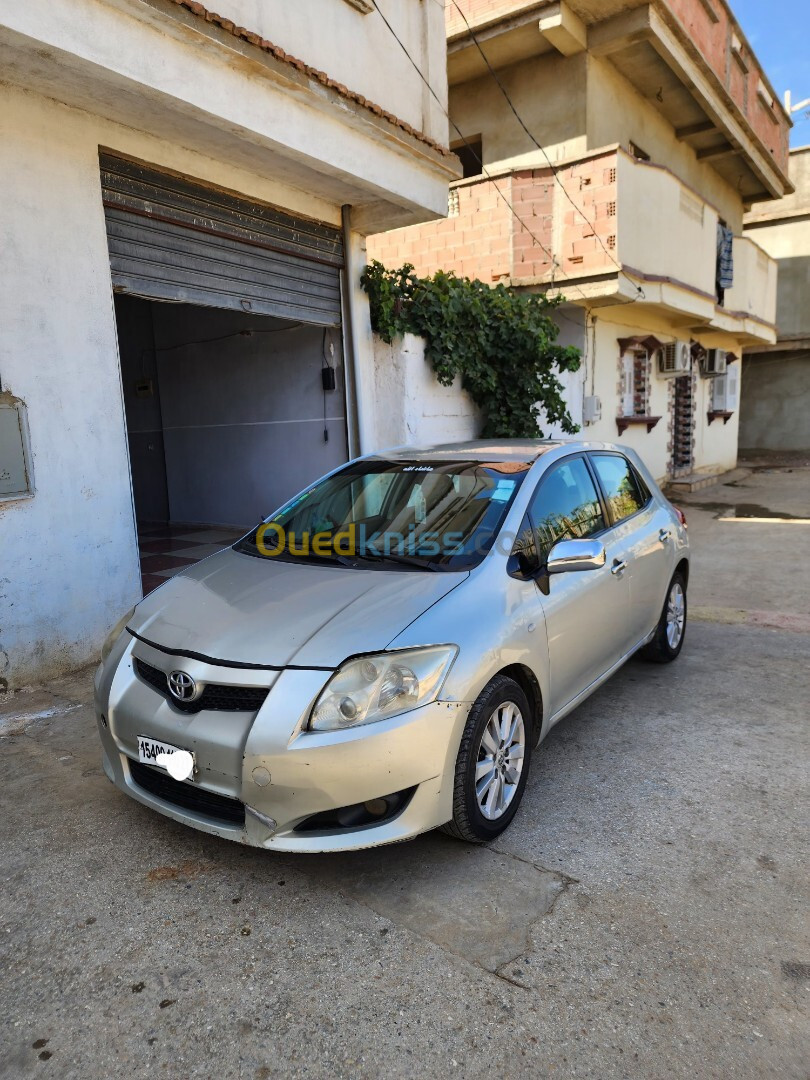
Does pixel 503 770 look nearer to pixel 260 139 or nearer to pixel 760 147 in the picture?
pixel 260 139

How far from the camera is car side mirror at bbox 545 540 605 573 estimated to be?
9.90ft

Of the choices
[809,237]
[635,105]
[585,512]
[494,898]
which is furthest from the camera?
[809,237]

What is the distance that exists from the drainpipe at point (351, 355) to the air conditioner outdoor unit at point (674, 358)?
8.01 meters

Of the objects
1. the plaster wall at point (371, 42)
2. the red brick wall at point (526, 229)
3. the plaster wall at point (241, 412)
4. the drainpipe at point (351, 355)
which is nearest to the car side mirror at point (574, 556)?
the plaster wall at point (371, 42)

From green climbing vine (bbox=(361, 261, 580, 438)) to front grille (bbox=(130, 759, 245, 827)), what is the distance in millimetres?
5639

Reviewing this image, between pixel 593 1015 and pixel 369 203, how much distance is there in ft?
21.9

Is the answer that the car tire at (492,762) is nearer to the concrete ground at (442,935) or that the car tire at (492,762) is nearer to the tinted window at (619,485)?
the concrete ground at (442,935)

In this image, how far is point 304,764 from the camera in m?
2.29

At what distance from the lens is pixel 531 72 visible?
10875 mm

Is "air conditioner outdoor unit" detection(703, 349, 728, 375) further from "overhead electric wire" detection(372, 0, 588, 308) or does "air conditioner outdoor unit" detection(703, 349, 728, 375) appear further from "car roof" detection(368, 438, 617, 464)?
"car roof" detection(368, 438, 617, 464)

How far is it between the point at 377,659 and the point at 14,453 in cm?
311

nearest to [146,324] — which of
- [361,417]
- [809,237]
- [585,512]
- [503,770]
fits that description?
[361,417]

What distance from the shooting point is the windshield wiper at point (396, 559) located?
3.02 meters

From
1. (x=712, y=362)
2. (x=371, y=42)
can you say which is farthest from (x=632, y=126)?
(x=371, y=42)
